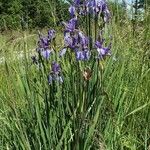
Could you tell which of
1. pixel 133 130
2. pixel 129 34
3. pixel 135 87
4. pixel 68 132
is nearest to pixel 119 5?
pixel 129 34

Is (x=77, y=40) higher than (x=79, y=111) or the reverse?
higher

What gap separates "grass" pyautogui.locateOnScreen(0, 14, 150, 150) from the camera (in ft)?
7.64

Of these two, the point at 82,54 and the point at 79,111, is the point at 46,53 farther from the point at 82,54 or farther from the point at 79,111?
the point at 79,111

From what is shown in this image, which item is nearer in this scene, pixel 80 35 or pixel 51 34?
pixel 80 35

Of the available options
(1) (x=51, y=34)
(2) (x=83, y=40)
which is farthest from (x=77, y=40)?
(1) (x=51, y=34)

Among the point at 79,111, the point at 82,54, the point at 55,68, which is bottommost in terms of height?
the point at 79,111

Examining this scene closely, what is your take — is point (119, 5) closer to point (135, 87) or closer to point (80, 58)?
point (135, 87)

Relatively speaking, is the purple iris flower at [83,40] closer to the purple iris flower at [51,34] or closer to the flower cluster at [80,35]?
the flower cluster at [80,35]

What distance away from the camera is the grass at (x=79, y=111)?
91.7 inches

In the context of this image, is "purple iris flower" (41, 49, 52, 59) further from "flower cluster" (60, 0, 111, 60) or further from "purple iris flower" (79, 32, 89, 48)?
"purple iris flower" (79, 32, 89, 48)

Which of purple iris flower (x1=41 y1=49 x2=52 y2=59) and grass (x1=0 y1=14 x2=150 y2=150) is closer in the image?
grass (x1=0 y1=14 x2=150 y2=150)

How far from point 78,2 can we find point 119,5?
85.8 inches

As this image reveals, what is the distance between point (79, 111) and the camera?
92.6 inches

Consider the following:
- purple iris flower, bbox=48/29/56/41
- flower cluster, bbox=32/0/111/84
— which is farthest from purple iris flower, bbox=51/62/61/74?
purple iris flower, bbox=48/29/56/41
